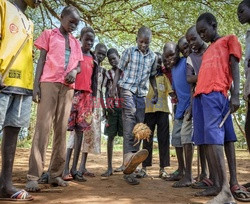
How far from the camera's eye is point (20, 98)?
293 cm

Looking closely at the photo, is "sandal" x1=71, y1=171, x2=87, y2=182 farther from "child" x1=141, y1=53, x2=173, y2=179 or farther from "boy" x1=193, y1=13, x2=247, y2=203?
"boy" x1=193, y1=13, x2=247, y2=203

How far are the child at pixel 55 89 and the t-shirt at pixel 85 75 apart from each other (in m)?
0.64

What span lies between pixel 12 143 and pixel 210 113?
191 cm

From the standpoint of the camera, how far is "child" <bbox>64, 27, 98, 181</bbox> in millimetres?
4223

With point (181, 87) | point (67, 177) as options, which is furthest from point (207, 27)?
point (67, 177)

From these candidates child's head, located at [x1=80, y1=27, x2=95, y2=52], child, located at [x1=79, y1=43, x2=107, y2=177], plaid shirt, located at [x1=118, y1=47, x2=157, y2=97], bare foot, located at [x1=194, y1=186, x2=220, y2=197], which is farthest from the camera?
child, located at [x1=79, y1=43, x2=107, y2=177]

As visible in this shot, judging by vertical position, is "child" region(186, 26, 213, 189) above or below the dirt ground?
above

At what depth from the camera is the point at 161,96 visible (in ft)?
16.1

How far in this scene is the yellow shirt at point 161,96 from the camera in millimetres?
4766

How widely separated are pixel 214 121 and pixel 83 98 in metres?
2.13

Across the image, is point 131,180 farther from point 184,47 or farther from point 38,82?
point 184,47

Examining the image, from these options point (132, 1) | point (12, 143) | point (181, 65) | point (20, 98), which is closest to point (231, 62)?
point (181, 65)

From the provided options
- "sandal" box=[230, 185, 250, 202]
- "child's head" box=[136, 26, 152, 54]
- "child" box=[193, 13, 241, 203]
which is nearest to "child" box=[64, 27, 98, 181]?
"child's head" box=[136, 26, 152, 54]

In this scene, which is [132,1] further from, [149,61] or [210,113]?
[210,113]
